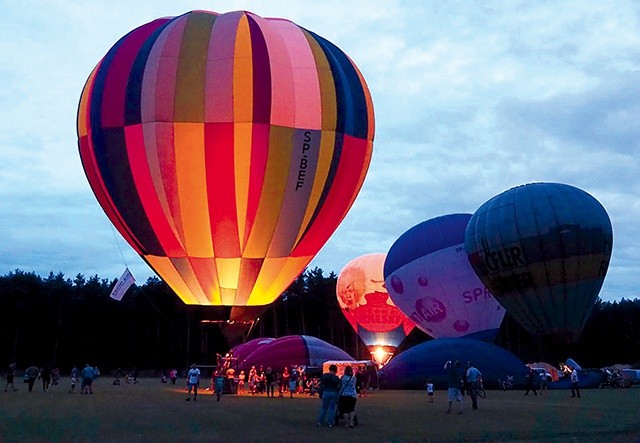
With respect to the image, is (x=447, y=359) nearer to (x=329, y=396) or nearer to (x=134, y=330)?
(x=329, y=396)

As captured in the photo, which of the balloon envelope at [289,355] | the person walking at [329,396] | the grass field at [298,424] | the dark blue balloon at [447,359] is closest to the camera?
the grass field at [298,424]

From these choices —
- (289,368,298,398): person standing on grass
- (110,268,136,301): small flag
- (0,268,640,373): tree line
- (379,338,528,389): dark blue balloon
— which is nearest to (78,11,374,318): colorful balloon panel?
(289,368,298,398): person standing on grass

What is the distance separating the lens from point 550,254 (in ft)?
74.8

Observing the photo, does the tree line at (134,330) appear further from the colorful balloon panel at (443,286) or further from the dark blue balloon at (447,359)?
the dark blue balloon at (447,359)

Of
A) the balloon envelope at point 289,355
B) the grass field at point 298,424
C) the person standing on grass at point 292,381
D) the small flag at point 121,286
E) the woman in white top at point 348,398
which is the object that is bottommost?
the grass field at point 298,424

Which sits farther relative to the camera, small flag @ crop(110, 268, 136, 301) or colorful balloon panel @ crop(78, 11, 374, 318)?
small flag @ crop(110, 268, 136, 301)

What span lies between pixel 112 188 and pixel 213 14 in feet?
17.5

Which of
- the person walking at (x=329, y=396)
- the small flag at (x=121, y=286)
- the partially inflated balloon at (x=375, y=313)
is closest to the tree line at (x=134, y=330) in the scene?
the partially inflated balloon at (x=375, y=313)

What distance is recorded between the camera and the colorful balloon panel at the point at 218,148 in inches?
679

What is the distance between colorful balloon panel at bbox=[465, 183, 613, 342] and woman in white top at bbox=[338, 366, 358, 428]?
46.2 ft

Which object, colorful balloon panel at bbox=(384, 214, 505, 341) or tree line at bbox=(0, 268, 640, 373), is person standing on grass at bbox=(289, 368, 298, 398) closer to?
colorful balloon panel at bbox=(384, 214, 505, 341)

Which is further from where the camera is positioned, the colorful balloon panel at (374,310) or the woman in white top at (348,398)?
the colorful balloon panel at (374,310)

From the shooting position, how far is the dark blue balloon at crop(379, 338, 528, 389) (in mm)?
23797

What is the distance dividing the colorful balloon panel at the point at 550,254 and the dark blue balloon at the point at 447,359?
59.7 inches
